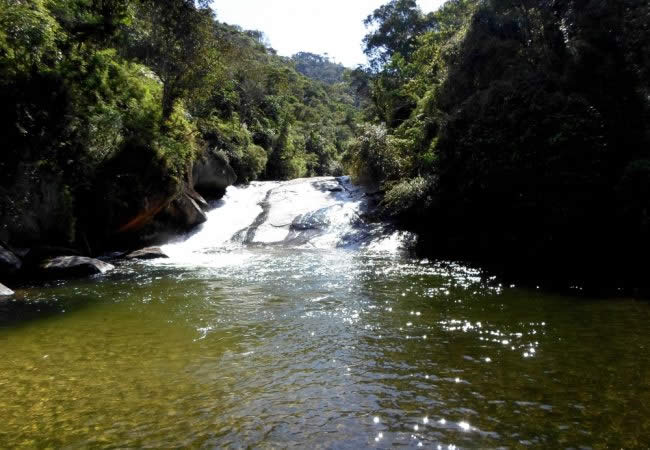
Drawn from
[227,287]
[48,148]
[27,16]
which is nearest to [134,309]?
[227,287]

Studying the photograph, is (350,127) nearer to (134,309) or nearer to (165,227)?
(165,227)

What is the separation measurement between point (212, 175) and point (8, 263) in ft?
38.9

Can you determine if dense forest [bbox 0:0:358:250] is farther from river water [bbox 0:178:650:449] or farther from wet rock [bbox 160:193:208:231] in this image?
river water [bbox 0:178:650:449]

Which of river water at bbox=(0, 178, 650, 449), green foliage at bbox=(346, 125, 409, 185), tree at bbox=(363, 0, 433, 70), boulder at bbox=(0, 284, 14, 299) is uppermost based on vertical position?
tree at bbox=(363, 0, 433, 70)

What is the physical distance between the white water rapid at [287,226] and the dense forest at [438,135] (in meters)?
1.22

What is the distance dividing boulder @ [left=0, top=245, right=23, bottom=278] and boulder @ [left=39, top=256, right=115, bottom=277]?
0.59 m

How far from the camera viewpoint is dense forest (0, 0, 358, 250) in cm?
1208

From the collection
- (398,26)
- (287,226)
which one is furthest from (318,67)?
(287,226)

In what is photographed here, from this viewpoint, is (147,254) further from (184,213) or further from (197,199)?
(197,199)

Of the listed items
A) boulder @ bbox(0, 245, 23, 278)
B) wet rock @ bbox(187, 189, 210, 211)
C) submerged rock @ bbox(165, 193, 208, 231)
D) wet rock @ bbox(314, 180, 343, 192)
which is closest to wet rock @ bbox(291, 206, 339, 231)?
wet rock @ bbox(314, 180, 343, 192)

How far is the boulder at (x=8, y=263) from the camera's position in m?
11.2

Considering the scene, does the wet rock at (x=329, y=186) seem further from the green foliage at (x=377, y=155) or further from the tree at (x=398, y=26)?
the tree at (x=398, y=26)

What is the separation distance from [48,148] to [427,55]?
21288 mm

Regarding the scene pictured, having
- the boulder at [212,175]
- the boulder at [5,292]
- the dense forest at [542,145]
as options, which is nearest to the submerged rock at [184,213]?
the boulder at [212,175]
